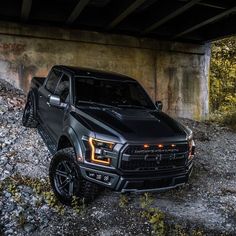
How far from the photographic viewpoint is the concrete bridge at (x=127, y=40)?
35.1 ft

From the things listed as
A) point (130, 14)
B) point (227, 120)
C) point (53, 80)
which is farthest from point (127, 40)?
point (53, 80)

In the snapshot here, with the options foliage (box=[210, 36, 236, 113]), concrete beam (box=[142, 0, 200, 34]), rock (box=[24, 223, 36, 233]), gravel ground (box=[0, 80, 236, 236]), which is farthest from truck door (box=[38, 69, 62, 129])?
foliage (box=[210, 36, 236, 113])

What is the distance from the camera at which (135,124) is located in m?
5.04

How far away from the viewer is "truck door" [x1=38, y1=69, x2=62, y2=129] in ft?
22.1

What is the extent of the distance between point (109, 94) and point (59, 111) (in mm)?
913

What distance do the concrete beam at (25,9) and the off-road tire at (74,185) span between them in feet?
18.3

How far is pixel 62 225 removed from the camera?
4.71 metres

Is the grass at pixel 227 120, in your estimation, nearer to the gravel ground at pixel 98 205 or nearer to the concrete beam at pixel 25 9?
the gravel ground at pixel 98 205

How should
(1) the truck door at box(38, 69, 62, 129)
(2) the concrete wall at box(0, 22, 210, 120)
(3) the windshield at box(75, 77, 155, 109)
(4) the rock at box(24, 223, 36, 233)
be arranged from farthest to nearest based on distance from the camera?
1. (2) the concrete wall at box(0, 22, 210, 120)
2. (1) the truck door at box(38, 69, 62, 129)
3. (3) the windshield at box(75, 77, 155, 109)
4. (4) the rock at box(24, 223, 36, 233)

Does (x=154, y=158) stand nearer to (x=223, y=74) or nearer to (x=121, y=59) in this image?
(x=121, y=59)

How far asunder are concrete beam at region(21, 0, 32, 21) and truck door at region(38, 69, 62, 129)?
10.0ft

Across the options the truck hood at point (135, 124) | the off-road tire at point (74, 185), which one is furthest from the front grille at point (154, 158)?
the off-road tire at point (74, 185)

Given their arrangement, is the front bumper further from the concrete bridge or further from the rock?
the concrete bridge

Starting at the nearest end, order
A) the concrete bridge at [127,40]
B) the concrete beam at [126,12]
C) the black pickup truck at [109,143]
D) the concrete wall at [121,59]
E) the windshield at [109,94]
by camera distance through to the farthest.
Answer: the black pickup truck at [109,143], the windshield at [109,94], the concrete beam at [126,12], the concrete bridge at [127,40], the concrete wall at [121,59]
